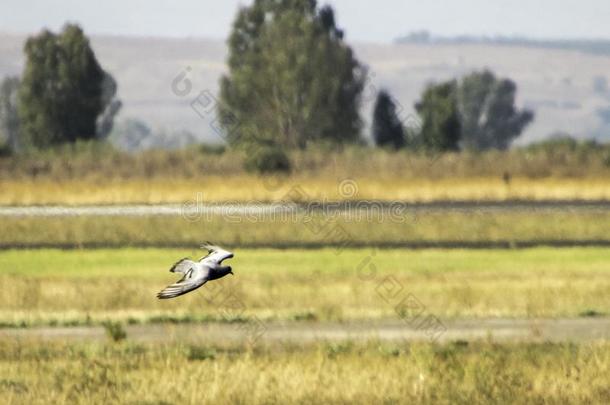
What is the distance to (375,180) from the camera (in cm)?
7919

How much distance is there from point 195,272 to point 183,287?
0.37 meters

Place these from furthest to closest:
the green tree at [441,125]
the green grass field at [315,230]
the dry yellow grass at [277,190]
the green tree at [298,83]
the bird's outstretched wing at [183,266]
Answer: the green tree at [441,125]
the green tree at [298,83]
the dry yellow grass at [277,190]
the green grass field at [315,230]
the bird's outstretched wing at [183,266]

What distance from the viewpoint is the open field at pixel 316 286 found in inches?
1281

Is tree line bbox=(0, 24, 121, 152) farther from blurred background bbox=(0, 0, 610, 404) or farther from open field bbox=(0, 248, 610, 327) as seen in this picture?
open field bbox=(0, 248, 610, 327)

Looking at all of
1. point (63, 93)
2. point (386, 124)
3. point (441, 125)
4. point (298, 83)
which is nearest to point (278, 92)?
point (298, 83)

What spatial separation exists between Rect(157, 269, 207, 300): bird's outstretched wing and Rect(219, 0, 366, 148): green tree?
337ft

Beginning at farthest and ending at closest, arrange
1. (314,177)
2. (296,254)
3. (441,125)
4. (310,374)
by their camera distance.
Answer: (441,125) → (314,177) → (296,254) → (310,374)

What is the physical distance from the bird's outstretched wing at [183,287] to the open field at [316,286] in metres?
14.8

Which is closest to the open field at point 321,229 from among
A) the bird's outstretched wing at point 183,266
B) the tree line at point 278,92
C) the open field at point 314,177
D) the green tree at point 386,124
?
the open field at point 314,177

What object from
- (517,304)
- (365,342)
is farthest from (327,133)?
(365,342)

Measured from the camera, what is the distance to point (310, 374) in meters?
21.1

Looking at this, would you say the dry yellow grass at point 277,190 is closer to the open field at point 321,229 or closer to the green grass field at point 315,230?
the open field at point 321,229

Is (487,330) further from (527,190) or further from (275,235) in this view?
(527,190)

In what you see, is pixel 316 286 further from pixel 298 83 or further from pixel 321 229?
pixel 298 83
